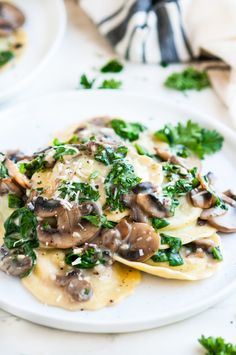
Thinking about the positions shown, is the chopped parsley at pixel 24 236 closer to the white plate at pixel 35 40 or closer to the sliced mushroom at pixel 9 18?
the white plate at pixel 35 40

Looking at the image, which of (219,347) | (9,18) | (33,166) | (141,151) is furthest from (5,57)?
(219,347)

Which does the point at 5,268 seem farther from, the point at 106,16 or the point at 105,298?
the point at 106,16

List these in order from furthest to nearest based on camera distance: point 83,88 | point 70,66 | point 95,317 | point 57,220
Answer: point 70,66, point 83,88, point 57,220, point 95,317

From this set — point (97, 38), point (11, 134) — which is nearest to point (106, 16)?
point (97, 38)

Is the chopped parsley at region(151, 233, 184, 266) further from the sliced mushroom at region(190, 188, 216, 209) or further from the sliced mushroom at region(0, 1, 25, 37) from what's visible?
the sliced mushroom at region(0, 1, 25, 37)

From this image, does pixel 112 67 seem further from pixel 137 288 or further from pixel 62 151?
pixel 137 288
